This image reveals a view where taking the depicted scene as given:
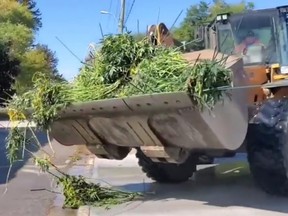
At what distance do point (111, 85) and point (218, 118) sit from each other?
1.36 meters

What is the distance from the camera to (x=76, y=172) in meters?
11.9

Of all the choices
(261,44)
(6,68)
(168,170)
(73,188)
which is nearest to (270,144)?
(261,44)

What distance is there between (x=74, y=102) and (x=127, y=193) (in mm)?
1869

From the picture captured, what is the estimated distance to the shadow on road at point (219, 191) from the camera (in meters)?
7.56

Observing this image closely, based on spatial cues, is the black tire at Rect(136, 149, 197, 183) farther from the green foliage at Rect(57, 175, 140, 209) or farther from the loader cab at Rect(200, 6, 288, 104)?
the loader cab at Rect(200, 6, 288, 104)

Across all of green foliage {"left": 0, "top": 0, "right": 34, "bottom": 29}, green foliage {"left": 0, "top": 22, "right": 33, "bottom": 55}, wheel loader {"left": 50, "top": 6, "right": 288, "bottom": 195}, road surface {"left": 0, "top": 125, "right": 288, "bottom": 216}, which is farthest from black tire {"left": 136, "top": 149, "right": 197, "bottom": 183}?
green foliage {"left": 0, "top": 0, "right": 34, "bottom": 29}

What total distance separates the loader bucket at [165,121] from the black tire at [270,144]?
25.5 inches

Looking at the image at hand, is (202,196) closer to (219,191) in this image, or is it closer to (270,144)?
(219,191)

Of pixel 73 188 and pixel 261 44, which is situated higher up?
pixel 261 44

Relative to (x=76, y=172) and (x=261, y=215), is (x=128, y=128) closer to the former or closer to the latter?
(x=261, y=215)

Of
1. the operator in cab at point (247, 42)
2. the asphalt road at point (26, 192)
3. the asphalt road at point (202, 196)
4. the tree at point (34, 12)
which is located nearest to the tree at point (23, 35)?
the tree at point (34, 12)

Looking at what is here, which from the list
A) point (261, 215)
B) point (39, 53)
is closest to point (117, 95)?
point (261, 215)

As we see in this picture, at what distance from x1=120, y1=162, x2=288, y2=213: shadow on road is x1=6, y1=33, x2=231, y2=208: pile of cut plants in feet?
2.31

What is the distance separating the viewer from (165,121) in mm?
6676
